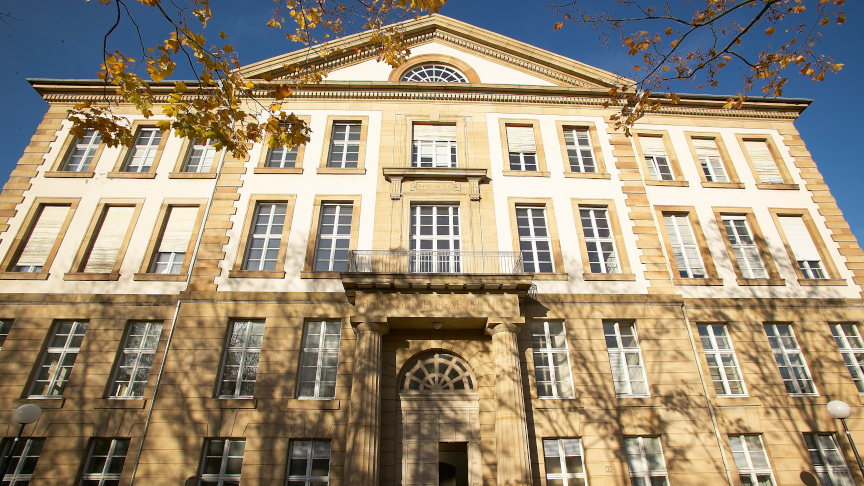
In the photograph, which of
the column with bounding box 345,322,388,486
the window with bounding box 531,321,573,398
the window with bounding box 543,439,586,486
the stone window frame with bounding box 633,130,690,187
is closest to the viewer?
the column with bounding box 345,322,388,486

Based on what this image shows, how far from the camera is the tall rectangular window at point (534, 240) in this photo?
1469cm

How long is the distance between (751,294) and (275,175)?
15725 millimetres

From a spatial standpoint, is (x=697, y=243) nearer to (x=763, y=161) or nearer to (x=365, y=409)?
(x=763, y=161)

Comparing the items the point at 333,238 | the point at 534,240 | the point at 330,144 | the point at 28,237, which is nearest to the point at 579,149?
the point at 534,240

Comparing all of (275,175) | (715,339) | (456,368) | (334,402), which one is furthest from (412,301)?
(715,339)

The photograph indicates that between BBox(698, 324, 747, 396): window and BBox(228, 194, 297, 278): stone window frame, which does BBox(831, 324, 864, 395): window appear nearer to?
BBox(698, 324, 747, 396): window

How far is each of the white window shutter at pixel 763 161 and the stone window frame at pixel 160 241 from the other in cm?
1950

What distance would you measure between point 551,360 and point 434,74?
11755mm

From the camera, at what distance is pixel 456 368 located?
13148 millimetres

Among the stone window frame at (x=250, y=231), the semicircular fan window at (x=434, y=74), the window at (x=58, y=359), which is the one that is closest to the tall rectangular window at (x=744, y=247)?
the semicircular fan window at (x=434, y=74)

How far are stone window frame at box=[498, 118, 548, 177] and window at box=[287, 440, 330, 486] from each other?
33.2ft

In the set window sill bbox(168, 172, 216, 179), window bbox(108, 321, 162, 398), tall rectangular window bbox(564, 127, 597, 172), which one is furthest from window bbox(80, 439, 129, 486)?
tall rectangular window bbox(564, 127, 597, 172)

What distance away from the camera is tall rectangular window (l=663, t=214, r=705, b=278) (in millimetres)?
15172

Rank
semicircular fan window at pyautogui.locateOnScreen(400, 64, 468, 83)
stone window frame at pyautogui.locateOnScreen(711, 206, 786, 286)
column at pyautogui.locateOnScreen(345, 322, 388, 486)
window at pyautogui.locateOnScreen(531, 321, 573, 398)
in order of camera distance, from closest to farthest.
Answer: column at pyautogui.locateOnScreen(345, 322, 388, 486), window at pyautogui.locateOnScreen(531, 321, 573, 398), stone window frame at pyautogui.locateOnScreen(711, 206, 786, 286), semicircular fan window at pyautogui.locateOnScreen(400, 64, 468, 83)
